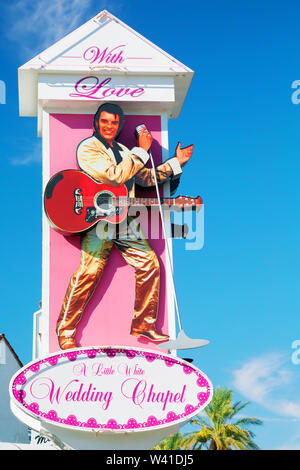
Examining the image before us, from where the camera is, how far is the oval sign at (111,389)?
17469mm

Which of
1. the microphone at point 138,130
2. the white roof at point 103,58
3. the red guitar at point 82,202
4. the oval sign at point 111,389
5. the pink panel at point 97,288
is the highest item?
the white roof at point 103,58

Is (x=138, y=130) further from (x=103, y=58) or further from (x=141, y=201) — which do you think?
(x=103, y=58)

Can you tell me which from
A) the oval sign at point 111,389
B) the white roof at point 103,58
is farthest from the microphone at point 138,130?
the oval sign at point 111,389

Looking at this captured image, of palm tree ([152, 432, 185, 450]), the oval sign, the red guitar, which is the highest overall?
the red guitar

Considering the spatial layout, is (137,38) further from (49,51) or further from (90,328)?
(90,328)

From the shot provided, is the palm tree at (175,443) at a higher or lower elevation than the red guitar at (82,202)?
lower

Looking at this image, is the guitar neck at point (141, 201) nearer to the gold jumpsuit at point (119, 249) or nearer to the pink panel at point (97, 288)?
the gold jumpsuit at point (119, 249)

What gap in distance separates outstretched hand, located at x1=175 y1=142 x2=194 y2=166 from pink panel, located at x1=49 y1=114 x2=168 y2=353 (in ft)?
4.01

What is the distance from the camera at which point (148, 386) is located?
18.1 metres

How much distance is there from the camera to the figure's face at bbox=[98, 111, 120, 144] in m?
21.5

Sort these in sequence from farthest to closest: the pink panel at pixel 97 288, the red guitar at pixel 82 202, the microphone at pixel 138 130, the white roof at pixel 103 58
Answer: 1. the white roof at pixel 103 58
2. the microphone at pixel 138 130
3. the red guitar at pixel 82 202
4. the pink panel at pixel 97 288

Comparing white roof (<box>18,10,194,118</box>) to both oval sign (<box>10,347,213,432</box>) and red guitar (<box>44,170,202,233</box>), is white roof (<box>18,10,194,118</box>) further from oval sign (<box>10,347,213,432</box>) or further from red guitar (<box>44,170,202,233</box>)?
oval sign (<box>10,347,213,432</box>)

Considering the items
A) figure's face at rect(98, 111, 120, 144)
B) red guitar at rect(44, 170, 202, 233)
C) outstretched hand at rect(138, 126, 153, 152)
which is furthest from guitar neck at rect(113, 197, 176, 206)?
figure's face at rect(98, 111, 120, 144)

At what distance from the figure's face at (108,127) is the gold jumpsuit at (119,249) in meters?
0.27
